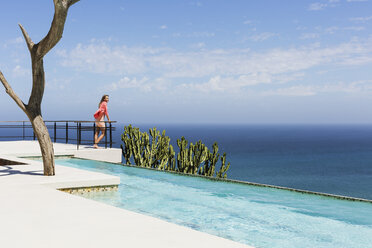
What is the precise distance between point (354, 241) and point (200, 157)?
9.38 m

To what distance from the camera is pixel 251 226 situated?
5.86 meters

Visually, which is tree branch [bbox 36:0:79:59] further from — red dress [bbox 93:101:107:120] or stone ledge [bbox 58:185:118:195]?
red dress [bbox 93:101:107:120]

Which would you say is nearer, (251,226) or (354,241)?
(354,241)

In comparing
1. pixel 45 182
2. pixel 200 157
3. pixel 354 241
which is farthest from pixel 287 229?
pixel 200 157

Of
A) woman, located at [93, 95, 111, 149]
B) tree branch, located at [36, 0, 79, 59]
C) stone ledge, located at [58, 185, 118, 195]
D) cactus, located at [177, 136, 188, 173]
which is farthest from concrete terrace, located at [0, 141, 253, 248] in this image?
cactus, located at [177, 136, 188, 173]

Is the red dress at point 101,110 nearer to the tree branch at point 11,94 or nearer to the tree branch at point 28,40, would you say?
the tree branch at point 11,94

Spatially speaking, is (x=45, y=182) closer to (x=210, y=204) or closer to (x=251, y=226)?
(x=210, y=204)

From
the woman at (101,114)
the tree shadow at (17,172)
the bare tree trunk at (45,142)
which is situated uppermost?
the woman at (101,114)

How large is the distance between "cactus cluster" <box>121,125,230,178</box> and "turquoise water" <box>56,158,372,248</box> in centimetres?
509

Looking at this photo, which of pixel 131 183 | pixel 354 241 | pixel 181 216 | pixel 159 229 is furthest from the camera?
pixel 131 183

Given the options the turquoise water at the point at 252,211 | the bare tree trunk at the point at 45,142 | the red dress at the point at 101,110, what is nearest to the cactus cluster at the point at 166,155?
the red dress at the point at 101,110

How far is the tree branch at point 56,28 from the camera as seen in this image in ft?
22.8

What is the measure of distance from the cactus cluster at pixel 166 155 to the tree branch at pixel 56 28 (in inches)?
301

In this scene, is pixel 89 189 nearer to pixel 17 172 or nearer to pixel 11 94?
pixel 17 172
